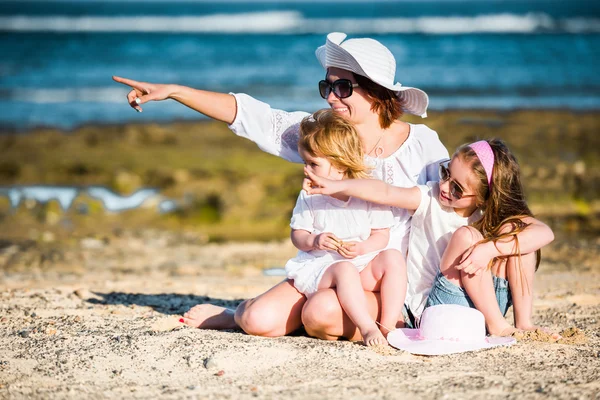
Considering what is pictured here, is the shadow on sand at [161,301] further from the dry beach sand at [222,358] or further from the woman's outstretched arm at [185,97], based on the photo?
the woman's outstretched arm at [185,97]

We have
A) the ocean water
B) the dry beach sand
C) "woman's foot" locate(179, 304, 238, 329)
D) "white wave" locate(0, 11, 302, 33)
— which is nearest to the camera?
the dry beach sand

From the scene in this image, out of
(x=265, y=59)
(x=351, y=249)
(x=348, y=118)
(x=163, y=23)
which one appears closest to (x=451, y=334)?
(x=351, y=249)

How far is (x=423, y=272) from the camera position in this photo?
381 centimetres

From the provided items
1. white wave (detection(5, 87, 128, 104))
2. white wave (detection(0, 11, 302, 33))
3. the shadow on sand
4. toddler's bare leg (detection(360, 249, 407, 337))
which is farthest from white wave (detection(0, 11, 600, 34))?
toddler's bare leg (detection(360, 249, 407, 337))

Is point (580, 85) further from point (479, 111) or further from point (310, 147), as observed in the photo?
point (310, 147)

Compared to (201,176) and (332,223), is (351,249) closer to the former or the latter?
(332,223)

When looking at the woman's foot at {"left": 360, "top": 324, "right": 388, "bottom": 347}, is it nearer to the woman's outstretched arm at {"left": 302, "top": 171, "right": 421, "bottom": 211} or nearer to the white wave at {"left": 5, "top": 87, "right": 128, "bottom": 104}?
the woman's outstretched arm at {"left": 302, "top": 171, "right": 421, "bottom": 211}

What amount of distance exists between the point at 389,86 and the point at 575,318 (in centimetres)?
182

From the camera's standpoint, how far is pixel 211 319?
4051 millimetres

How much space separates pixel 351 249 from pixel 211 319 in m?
0.96

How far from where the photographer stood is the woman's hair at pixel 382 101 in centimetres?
388

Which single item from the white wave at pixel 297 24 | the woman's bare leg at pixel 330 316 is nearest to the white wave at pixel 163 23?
the white wave at pixel 297 24

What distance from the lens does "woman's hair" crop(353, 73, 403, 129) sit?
3879 millimetres

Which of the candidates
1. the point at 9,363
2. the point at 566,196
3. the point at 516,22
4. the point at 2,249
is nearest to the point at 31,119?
the point at 2,249
